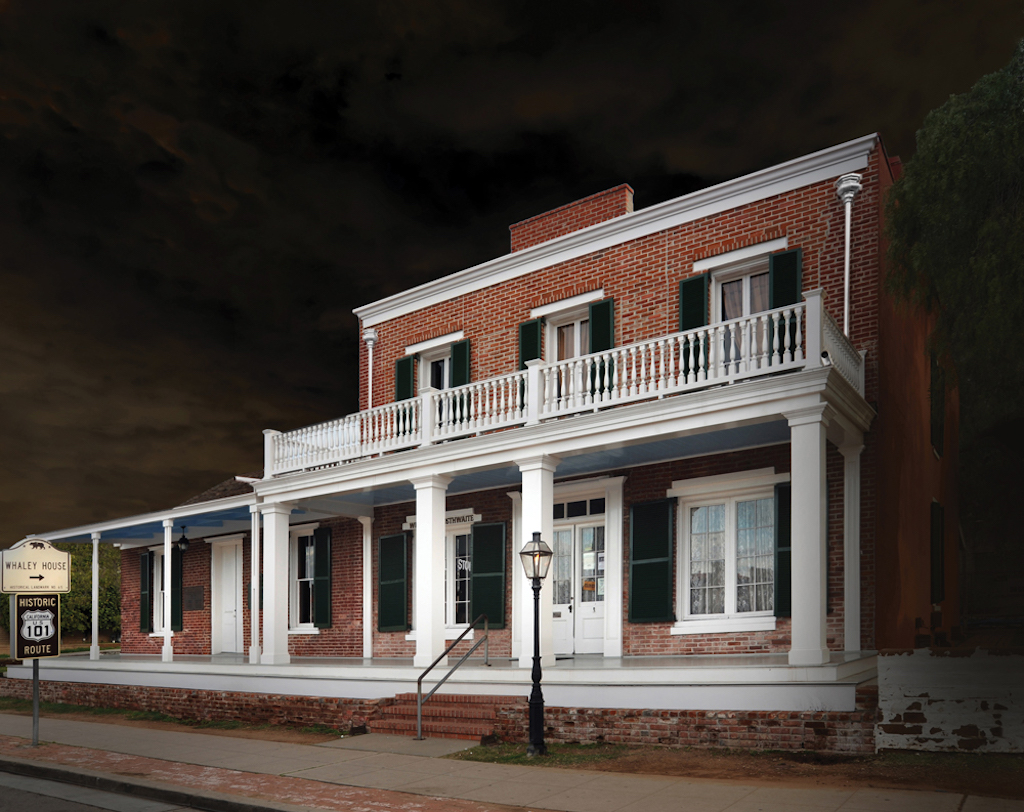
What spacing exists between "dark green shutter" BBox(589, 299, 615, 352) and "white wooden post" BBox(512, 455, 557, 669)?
9.23 ft

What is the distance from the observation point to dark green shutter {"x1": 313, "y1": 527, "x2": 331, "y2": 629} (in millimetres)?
18719

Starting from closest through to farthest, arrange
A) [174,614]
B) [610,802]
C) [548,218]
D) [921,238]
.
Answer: [610,802] < [921,238] < [548,218] < [174,614]

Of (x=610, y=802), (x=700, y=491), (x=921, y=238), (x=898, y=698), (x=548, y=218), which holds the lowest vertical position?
(x=610, y=802)

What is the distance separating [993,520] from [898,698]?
55.7ft

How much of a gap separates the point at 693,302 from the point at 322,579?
957cm

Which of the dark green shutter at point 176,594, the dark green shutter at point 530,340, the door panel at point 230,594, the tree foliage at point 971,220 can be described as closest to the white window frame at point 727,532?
the tree foliage at point 971,220

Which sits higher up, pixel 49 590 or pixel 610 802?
pixel 49 590

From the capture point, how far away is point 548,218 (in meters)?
17.3

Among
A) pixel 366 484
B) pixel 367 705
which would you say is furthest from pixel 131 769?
pixel 366 484

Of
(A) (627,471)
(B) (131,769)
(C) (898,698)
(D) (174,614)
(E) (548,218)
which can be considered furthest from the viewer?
(D) (174,614)

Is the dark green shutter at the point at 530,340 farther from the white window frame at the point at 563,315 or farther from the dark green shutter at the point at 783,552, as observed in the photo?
the dark green shutter at the point at 783,552

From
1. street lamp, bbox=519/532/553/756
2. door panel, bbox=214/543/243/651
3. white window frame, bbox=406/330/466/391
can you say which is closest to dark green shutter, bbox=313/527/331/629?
door panel, bbox=214/543/243/651

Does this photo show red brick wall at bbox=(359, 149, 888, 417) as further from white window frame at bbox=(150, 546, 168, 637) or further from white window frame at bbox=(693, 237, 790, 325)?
white window frame at bbox=(150, 546, 168, 637)

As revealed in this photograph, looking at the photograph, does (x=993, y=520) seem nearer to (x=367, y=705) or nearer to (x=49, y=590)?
(x=367, y=705)
